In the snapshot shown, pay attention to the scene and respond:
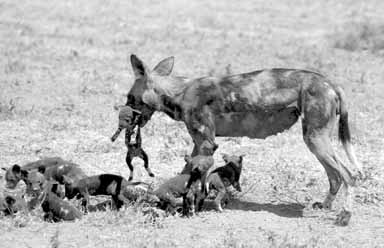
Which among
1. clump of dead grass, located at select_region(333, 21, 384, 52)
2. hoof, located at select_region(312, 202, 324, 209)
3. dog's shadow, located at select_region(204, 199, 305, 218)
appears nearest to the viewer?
dog's shadow, located at select_region(204, 199, 305, 218)

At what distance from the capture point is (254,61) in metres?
16.8

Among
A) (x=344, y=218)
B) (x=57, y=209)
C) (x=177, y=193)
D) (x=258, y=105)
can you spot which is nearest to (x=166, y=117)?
(x=258, y=105)

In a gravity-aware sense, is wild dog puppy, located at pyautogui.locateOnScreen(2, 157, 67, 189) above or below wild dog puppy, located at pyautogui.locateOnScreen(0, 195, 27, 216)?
above

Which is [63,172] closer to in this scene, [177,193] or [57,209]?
[57,209]

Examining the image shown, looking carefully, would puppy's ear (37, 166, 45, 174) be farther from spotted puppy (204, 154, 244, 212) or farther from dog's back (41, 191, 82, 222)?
spotted puppy (204, 154, 244, 212)

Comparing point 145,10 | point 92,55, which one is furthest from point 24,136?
point 145,10

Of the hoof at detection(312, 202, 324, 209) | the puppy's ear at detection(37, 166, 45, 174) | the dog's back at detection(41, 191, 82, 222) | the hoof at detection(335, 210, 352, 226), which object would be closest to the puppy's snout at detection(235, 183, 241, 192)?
the hoof at detection(312, 202, 324, 209)

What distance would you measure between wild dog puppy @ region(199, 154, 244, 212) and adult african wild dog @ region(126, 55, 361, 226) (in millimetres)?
359

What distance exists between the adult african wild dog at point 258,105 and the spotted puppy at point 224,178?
1.18 ft

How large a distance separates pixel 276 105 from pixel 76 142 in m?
3.90

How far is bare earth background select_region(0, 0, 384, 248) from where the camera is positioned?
23.9 ft

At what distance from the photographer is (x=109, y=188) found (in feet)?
25.7

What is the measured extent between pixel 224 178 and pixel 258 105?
3.18 ft

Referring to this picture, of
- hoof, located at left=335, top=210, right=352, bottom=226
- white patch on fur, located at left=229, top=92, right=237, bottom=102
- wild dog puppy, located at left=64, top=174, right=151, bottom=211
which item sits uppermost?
white patch on fur, located at left=229, top=92, right=237, bottom=102
